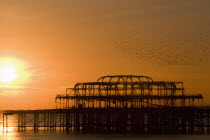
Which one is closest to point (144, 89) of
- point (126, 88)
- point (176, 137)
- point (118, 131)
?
point (126, 88)

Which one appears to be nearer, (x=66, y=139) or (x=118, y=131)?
(x=66, y=139)

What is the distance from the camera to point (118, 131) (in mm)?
90125

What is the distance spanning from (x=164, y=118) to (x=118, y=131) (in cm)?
788

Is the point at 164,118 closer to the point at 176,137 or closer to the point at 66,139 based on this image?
the point at 176,137

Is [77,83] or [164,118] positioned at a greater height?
[77,83]

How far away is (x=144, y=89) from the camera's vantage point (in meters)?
95.8

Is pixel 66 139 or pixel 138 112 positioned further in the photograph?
pixel 138 112

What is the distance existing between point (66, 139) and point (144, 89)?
2079 cm

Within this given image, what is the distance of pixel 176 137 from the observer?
7969 centimetres

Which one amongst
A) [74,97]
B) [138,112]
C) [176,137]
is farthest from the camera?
[74,97]

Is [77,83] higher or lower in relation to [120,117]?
higher

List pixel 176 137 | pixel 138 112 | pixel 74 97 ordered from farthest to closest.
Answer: pixel 74 97, pixel 138 112, pixel 176 137

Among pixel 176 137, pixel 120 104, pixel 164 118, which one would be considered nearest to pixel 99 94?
pixel 120 104

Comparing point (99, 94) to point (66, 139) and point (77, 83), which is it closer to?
point (77, 83)
